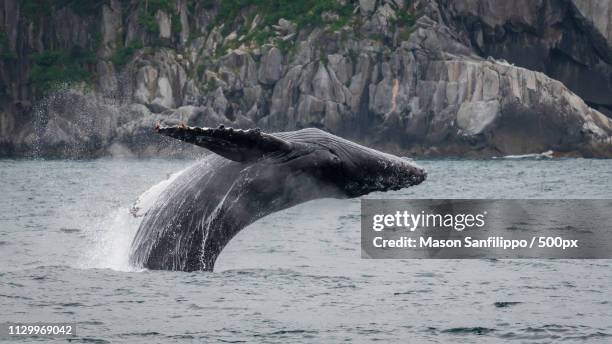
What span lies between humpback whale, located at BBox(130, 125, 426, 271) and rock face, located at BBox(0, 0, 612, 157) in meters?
86.9

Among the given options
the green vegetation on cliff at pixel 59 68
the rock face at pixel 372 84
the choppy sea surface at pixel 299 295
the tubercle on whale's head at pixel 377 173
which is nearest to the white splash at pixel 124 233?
the choppy sea surface at pixel 299 295

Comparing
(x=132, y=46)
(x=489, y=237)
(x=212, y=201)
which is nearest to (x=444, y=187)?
(x=489, y=237)

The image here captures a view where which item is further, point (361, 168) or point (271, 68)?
point (271, 68)

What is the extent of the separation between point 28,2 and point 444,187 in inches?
3066

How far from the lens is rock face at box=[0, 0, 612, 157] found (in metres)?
99.9

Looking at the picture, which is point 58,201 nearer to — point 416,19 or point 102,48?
point 416,19

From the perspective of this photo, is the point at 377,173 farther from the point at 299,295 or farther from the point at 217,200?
the point at 299,295

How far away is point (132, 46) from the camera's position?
11588 cm

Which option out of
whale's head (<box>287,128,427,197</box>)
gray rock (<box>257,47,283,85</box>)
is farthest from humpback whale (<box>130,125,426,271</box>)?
gray rock (<box>257,47,283,85</box>)

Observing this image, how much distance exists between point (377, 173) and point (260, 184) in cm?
155

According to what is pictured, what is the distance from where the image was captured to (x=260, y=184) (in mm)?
13625

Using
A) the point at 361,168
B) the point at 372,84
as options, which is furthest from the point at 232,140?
the point at 372,84

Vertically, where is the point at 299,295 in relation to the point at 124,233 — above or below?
below

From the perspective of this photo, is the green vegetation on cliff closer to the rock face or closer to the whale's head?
the rock face
